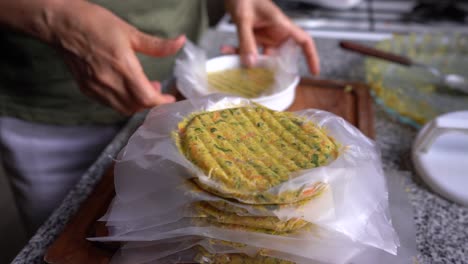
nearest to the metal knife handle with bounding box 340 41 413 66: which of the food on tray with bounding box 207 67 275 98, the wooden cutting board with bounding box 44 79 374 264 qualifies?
the wooden cutting board with bounding box 44 79 374 264

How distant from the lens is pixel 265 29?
3.05 feet

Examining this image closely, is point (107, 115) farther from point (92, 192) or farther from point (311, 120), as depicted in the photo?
point (311, 120)

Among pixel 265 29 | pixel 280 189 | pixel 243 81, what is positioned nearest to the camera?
pixel 280 189

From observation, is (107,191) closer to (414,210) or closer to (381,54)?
(414,210)

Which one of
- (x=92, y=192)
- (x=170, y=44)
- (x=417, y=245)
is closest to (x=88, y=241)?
(x=92, y=192)

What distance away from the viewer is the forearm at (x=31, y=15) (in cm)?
64

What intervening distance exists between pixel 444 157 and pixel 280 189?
0.36 meters

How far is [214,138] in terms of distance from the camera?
0.48m

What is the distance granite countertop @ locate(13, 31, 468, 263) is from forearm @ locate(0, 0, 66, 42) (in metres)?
0.21

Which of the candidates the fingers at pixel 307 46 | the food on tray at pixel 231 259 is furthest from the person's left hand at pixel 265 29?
the food on tray at pixel 231 259

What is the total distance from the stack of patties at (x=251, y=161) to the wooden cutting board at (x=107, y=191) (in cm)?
15

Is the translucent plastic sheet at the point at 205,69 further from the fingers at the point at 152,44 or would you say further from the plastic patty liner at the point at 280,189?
the plastic patty liner at the point at 280,189

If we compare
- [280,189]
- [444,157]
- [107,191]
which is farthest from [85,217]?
[444,157]

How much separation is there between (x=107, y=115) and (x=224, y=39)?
0.40 meters
